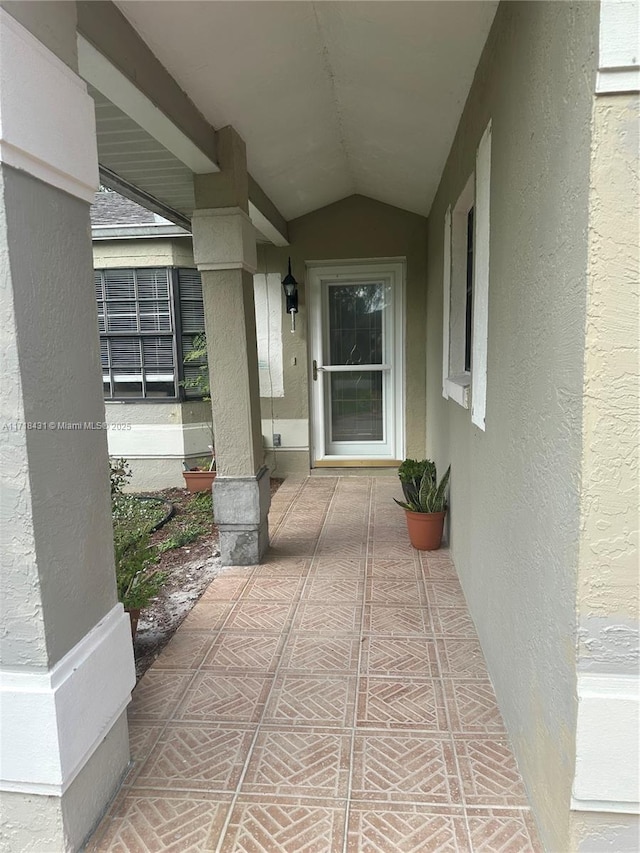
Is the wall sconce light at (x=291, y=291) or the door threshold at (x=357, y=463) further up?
the wall sconce light at (x=291, y=291)

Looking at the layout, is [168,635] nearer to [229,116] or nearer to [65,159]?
[65,159]

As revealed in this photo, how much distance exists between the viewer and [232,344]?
129 inches

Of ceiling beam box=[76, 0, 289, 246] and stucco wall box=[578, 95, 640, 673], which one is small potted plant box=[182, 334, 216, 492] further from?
stucco wall box=[578, 95, 640, 673]

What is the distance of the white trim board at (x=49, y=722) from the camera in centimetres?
136

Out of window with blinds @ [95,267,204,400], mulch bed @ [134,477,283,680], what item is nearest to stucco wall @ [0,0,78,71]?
mulch bed @ [134,477,283,680]

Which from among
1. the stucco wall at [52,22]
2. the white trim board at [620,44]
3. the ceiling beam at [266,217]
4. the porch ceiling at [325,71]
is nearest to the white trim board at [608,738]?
the white trim board at [620,44]

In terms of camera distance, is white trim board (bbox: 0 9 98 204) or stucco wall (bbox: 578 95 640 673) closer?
stucco wall (bbox: 578 95 640 673)

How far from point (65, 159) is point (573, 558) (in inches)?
62.9

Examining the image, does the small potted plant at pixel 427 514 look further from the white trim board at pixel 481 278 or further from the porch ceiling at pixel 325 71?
the porch ceiling at pixel 325 71

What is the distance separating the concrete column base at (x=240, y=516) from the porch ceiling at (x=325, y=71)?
Result: 2.10 metres

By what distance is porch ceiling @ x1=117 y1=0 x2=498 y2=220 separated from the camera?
81.5 inches

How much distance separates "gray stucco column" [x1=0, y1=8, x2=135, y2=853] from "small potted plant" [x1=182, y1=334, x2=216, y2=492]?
3.98 m

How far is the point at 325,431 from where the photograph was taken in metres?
5.83

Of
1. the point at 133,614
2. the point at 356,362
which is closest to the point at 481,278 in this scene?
the point at 133,614
